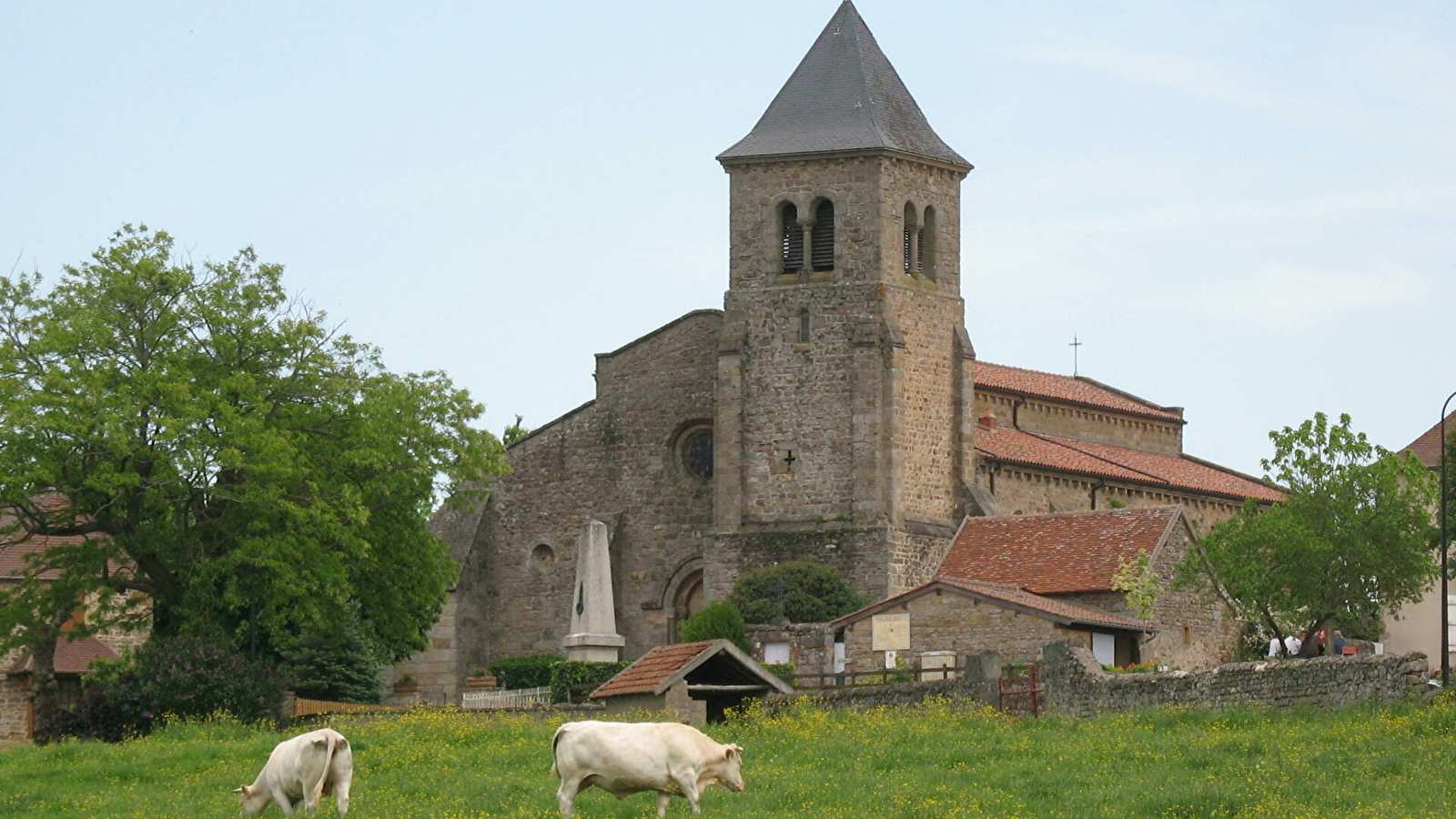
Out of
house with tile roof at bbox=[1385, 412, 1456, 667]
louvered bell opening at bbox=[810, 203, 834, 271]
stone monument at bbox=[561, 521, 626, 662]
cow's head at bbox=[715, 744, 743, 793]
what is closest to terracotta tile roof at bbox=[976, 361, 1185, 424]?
louvered bell opening at bbox=[810, 203, 834, 271]

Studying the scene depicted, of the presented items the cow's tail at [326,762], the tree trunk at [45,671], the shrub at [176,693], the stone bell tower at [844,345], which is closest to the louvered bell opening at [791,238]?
the stone bell tower at [844,345]

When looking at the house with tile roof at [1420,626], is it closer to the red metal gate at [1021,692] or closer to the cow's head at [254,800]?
the red metal gate at [1021,692]

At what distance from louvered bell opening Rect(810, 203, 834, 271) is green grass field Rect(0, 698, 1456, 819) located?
19.9 m

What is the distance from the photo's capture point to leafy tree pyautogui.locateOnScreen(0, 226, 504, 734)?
4197 cm

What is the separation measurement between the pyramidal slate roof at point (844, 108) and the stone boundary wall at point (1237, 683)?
20.8 metres

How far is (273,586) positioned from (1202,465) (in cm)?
3220

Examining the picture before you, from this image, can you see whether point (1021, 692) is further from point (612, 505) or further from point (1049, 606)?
point (612, 505)

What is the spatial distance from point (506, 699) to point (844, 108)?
54.3ft

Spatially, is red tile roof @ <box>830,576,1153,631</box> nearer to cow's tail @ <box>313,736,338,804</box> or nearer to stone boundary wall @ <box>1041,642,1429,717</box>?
stone boundary wall @ <box>1041,642,1429,717</box>

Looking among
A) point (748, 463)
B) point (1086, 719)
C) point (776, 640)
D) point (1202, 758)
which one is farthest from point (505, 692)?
point (1202, 758)

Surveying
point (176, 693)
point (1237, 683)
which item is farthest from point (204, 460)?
point (1237, 683)

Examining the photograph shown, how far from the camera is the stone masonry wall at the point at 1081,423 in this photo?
6159 centimetres

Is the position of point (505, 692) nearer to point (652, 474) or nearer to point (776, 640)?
point (776, 640)

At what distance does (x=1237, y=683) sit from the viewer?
33062mm
